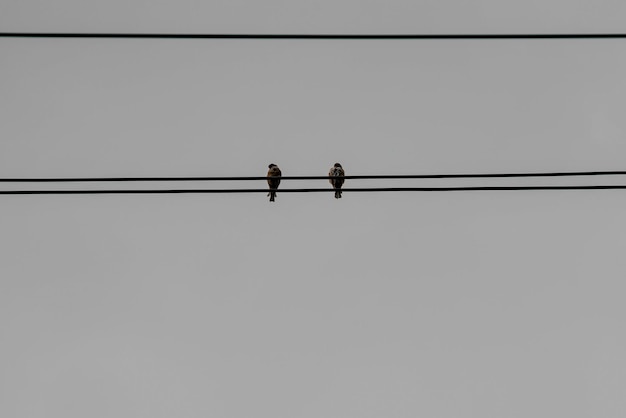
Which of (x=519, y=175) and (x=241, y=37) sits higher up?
(x=241, y=37)

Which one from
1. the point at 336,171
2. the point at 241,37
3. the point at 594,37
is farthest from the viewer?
the point at 336,171

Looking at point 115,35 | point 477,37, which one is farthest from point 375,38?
point 115,35

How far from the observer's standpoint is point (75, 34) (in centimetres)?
568

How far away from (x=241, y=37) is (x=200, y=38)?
39 centimetres

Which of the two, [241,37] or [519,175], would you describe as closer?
[241,37]

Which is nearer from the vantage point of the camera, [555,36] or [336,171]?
[555,36]

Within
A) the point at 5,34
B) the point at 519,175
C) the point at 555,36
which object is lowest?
the point at 519,175

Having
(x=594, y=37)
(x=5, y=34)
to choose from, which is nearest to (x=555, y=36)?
(x=594, y=37)

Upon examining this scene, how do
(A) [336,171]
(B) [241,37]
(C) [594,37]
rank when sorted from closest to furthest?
(B) [241,37] < (C) [594,37] < (A) [336,171]

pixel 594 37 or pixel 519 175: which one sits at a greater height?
pixel 594 37

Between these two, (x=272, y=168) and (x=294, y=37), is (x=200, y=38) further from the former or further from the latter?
(x=272, y=168)

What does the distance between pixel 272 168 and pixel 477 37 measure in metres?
7.53

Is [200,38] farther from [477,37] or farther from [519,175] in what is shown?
[519,175]

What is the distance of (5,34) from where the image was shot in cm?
574
